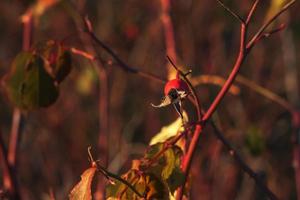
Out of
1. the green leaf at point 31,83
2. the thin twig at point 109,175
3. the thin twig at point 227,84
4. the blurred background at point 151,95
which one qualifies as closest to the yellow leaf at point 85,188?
the thin twig at point 109,175

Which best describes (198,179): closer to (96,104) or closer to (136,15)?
(96,104)

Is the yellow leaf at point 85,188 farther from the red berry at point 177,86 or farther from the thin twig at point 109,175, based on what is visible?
the red berry at point 177,86

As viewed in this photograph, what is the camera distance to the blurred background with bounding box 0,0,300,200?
2.94m

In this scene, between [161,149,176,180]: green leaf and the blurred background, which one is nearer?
[161,149,176,180]: green leaf

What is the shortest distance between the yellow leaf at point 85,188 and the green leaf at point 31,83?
0.26 m

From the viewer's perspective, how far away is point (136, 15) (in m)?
4.30

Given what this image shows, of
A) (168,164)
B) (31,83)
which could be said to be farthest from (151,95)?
(168,164)

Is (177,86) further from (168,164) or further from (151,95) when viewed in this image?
(151,95)

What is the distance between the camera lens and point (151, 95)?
3793mm

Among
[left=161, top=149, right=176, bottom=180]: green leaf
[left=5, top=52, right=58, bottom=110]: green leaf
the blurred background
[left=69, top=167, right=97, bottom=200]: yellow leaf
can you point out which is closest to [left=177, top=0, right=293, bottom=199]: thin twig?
[left=161, top=149, right=176, bottom=180]: green leaf

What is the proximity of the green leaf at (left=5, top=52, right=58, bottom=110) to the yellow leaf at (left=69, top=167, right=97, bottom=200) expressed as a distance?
26 cm

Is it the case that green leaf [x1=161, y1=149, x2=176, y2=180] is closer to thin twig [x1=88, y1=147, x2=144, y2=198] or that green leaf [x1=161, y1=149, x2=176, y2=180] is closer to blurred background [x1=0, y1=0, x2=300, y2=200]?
thin twig [x1=88, y1=147, x2=144, y2=198]

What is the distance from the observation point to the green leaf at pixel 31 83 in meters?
1.12

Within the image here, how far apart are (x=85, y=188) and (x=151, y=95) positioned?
9.46 feet
